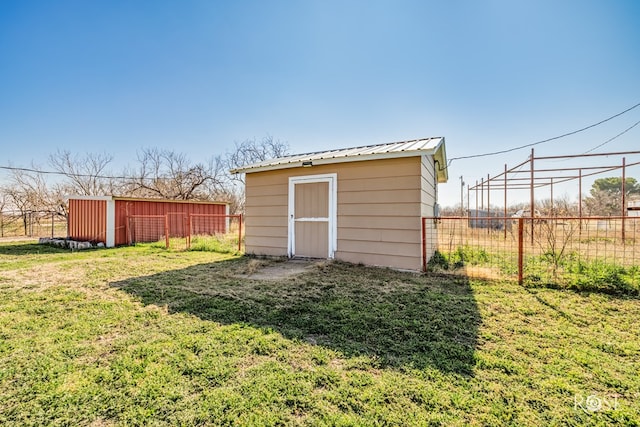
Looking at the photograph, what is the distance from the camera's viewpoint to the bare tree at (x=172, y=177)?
20.9 meters

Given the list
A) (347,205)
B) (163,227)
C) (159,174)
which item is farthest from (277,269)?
(159,174)

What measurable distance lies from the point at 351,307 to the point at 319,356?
1.12 metres

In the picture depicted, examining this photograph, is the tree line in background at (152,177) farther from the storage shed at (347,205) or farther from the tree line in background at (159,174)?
the storage shed at (347,205)

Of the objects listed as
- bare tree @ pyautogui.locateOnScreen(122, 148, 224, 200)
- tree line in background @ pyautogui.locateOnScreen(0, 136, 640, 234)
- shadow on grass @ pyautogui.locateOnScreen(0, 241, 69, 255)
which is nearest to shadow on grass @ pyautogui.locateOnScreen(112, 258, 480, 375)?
shadow on grass @ pyautogui.locateOnScreen(0, 241, 69, 255)

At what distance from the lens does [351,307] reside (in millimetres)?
3186

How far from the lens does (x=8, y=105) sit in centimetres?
1377

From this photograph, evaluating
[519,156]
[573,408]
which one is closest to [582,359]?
[573,408]

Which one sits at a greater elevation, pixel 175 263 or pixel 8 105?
pixel 8 105

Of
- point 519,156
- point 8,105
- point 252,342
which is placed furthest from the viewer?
point 8,105

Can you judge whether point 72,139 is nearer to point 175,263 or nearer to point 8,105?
point 8,105

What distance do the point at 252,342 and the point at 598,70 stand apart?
10780 millimetres

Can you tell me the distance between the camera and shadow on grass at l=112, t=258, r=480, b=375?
226 cm

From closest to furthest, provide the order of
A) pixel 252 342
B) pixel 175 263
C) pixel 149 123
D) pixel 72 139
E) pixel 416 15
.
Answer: pixel 252 342, pixel 175 263, pixel 416 15, pixel 149 123, pixel 72 139

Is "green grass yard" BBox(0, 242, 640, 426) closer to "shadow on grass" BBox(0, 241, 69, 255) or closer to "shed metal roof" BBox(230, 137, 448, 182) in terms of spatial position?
"shed metal roof" BBox(230, 137, 448, 182)
